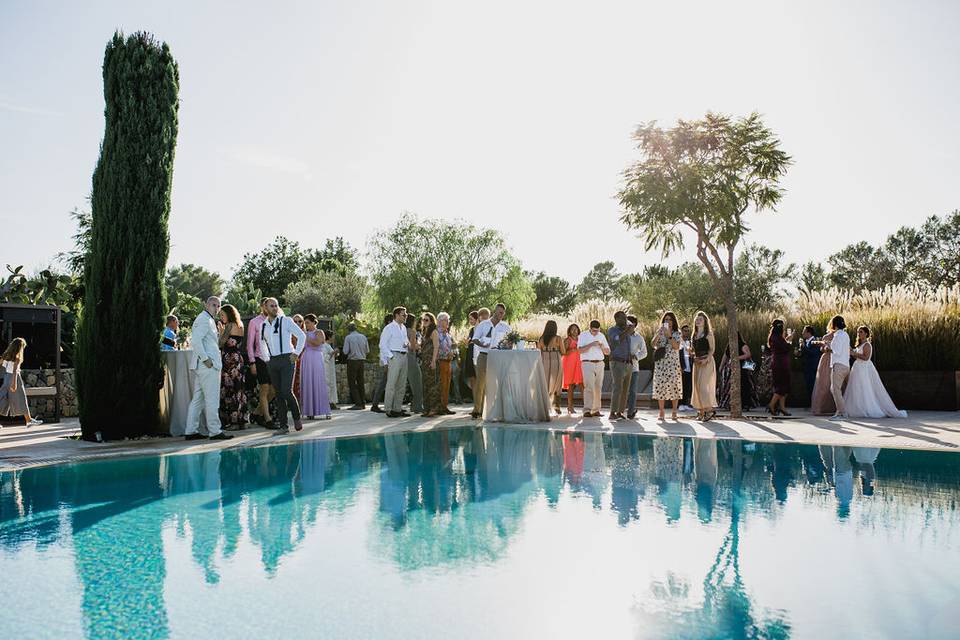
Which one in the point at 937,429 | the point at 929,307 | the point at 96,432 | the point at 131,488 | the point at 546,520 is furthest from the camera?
the point at 929,307

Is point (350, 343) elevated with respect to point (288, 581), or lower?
elevated

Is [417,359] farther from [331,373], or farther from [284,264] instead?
[284,264]

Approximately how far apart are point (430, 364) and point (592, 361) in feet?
9.06

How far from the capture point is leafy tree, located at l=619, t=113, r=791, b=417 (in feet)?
39.8

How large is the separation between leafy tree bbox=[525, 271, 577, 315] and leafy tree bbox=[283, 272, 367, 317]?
62.8 ft

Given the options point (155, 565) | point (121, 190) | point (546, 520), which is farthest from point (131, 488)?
point (121, 190)

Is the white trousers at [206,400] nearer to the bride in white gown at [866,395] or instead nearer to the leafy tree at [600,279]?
the bride in white gown at [866,395]

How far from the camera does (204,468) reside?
788 centimetres

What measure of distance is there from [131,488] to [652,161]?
913cm

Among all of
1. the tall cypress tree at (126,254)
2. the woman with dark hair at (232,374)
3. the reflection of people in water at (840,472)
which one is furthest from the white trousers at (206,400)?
the reflection of people in water at (840,472)

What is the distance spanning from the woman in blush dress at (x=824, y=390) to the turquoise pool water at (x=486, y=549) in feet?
18.7

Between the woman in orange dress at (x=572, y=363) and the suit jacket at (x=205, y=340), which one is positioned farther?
the woman in orange dress at (x=572, y=363)

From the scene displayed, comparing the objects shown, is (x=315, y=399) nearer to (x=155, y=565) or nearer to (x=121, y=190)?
(x=121, y=190)

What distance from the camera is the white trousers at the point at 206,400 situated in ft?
32.9
